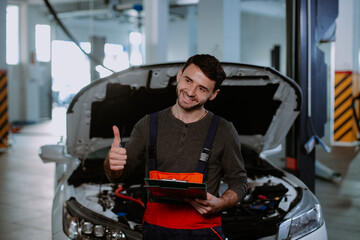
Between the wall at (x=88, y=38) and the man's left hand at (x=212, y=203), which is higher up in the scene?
the wall at (x=88, y=38)

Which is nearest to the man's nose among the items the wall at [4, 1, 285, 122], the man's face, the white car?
the man's face

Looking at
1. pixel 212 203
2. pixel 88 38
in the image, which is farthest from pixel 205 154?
pixel 88 38

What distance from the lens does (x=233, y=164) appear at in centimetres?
185

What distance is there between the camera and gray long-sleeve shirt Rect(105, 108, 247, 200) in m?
1.82

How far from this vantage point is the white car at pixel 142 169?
2.46 m

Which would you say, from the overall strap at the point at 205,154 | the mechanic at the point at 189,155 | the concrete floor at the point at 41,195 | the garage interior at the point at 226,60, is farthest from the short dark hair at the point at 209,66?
the concrete floor at the point at 41,195

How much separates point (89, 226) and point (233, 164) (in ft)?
3.18

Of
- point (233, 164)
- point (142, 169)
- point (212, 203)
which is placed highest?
point (233, 164)

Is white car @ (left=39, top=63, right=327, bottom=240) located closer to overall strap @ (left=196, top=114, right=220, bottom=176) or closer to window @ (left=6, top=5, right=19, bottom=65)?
overall strap @ (left=196, top=114, right=220, bottom=176)

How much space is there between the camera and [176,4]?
14.9m

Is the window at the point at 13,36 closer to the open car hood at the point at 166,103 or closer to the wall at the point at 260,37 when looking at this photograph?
the wall at the point at 260,37

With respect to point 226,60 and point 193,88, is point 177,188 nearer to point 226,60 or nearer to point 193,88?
point 193,88

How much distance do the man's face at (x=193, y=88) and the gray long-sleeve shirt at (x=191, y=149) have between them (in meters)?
0.08

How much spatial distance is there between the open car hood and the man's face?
1.03 meters
